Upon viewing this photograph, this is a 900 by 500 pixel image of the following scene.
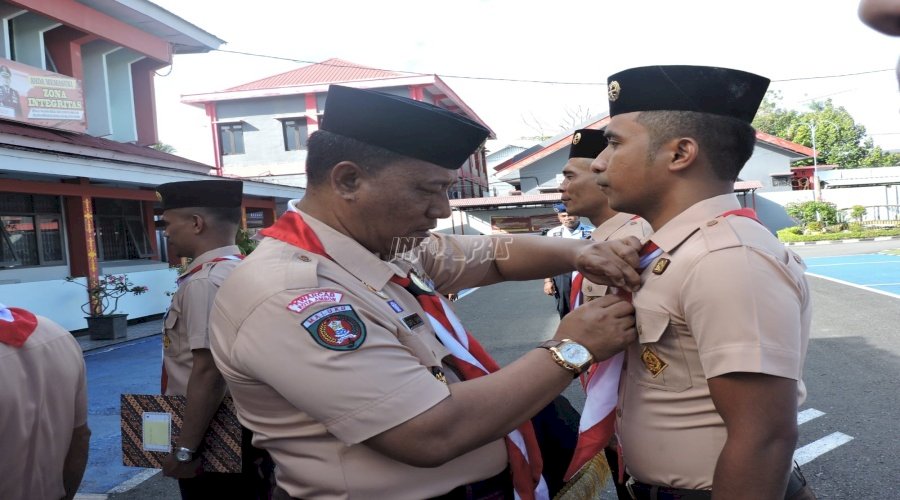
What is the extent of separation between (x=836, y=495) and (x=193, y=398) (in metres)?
3.34

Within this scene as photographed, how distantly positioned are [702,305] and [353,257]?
2.57 ft

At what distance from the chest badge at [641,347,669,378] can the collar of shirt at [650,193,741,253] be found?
9.7 inches

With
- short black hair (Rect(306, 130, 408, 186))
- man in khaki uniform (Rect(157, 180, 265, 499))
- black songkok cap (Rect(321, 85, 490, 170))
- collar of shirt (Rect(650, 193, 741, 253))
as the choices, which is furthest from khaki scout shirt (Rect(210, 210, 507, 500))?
man in khaki uniform (Rect(157, 180, 265, 499))

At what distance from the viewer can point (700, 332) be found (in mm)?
1378

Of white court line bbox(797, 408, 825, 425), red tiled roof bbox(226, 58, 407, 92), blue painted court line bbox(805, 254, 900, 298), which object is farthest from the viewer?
red tiled roof bbox(226, 58, 407, 92)

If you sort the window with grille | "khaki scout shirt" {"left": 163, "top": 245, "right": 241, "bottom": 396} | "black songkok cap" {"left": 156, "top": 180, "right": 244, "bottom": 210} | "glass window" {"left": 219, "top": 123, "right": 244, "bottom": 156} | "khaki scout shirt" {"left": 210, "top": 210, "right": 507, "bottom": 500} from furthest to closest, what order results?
"glass window" {"left": 219, "top": 123, "right": 244, "bottom": 156}
the window with grille
"black songkok cap" {"left": 156, "top": 180, "right": 244, "bottom": 210}
"khaki scout shirt" {"left": 163, "top": 245, "right": 241, "bottom": 396}
"khaki scout shirt" {"left": 210, "top": 210, "right": 507, "bottom": 500}

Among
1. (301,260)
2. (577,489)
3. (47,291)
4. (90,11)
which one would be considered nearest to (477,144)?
(301,260)

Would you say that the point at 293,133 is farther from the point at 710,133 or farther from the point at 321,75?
the point at 710,133

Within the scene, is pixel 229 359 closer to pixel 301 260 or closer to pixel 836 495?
pixel 301 260

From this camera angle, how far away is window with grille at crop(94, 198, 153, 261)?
13.9 metres

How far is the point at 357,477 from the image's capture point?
1352mm

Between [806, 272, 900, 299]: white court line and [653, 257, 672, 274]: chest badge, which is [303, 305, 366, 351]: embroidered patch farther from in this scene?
[806, 272, 900, 299]: white court line

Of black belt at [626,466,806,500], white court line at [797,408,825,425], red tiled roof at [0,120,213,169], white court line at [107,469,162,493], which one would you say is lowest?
white court line at [797,408,825,425]

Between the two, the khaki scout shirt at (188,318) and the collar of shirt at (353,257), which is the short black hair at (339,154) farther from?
the khaki scout shirt at (188,318)
